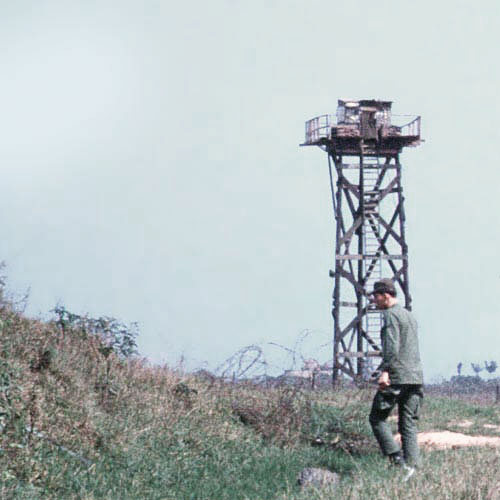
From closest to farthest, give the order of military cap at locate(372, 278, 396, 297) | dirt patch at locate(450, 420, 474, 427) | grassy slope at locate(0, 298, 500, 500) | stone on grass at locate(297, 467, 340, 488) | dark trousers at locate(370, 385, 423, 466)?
grassy slope at locate(0, 298, 500, 500) → stone on grass at locate(297, 467, 340, 488) → dark trousers at locate(370, 385, 423, 466) → military cap at locate(372, 278, 396, 297) → dirt patch at locate(450, 420, 474, 427)

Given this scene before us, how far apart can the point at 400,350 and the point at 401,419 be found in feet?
2.66

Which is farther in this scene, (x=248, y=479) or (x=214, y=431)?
(x=214, y=431)

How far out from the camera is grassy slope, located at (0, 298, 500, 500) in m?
10.2

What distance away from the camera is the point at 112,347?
1689 cm

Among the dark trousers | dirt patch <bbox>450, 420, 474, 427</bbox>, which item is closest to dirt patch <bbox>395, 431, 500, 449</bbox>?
dirt patch <bbox>450, 420, 474, 427</bbox>

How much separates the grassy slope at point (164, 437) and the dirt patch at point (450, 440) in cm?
112

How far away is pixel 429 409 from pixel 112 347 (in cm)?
853

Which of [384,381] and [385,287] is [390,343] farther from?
[385,287]

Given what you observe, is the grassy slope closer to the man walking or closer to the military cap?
the man walking

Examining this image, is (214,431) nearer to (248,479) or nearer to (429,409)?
(248,479)

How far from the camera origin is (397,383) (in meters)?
11.5

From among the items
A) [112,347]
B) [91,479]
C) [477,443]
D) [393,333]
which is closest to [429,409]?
[477,443]

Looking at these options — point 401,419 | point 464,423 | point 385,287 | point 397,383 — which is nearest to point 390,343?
point 397,383

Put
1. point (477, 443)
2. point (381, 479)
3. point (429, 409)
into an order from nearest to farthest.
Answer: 1. point (381, 479)
2. point (477, 443)
3. point (429, 409)
